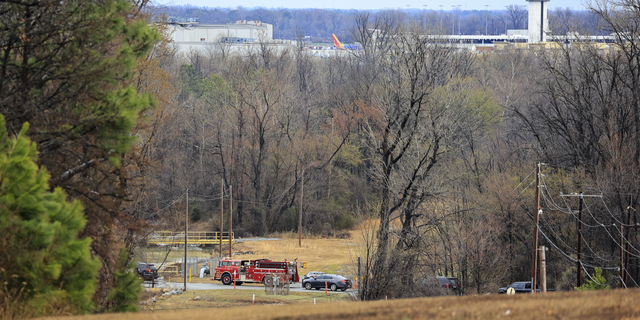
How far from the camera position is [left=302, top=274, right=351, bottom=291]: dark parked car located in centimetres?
3306

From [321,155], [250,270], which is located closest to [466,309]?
[250,270]

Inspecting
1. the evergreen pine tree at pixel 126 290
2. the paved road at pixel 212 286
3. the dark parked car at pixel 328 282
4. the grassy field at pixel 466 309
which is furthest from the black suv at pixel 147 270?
the grassy field at pixel 466 309

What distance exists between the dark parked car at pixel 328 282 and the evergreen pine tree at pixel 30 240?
84.7 feet

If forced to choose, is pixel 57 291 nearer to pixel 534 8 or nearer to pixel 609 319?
pixel 609 319

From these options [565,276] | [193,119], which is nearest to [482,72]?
[193,119]

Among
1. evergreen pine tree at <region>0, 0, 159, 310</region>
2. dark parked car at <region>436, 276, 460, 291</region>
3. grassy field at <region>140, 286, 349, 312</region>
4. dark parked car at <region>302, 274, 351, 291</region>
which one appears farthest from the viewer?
dark parked car at <region>302, 274, 351, 291</region>

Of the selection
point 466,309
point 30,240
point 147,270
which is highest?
point 30,240

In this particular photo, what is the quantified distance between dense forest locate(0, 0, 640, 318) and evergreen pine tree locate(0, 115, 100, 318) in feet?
0.09

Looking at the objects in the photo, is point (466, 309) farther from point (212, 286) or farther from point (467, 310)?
point (212, 286)

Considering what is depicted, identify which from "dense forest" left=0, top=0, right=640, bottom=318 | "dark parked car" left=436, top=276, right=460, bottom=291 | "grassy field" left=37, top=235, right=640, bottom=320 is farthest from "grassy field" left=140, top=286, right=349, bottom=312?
"grassy field" left=37, top=235, right=640, bottom=320

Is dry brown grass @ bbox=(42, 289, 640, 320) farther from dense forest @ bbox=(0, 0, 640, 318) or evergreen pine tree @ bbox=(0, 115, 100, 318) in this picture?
dense forest @ bbox=(0, 0, 640, 318)

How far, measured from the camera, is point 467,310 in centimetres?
717

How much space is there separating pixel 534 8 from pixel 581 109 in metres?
117

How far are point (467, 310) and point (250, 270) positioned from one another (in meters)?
28.8
